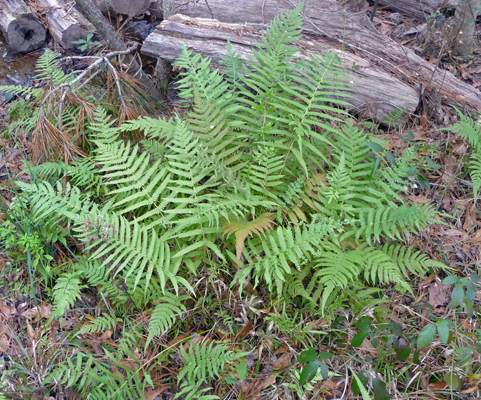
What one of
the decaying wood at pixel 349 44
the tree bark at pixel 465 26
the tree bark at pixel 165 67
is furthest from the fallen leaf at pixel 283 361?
the tree bark at pixel 465 26

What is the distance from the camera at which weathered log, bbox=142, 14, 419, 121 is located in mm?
3514

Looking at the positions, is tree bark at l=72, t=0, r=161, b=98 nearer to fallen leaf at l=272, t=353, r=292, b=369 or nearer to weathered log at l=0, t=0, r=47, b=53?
weathered log at l=0, t=0, r=47, b=53

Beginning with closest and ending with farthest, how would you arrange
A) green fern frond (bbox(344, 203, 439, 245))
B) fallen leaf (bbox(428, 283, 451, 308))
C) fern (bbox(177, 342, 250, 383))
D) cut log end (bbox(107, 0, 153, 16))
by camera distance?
fern (bbox(177, 342, 250, 383))
green fern frond (bbox(344, 203, 439, 245))
fallen leaf (bbox(428, 283, 451, 308))
cut log end (bbox(107, 0, 153, 16))

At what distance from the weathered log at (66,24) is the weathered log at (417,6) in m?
4.22

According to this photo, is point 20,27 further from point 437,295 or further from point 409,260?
point 437,295

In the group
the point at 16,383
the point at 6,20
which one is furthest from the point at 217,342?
the point at 6,20

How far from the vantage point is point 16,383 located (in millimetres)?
2162

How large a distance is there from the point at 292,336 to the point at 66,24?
193 inches

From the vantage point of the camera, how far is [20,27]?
4.88m

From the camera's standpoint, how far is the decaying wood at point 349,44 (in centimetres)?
353

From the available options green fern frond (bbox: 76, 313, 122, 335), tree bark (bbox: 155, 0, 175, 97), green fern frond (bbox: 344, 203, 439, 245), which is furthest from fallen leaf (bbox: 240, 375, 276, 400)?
tree bark (bbox: 155, 0, 175, 97)

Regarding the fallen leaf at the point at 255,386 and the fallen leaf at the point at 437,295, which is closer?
the fallen leaf at the point at 255,386

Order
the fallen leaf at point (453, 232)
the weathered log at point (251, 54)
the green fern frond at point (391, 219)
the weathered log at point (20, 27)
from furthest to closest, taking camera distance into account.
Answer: the weathered log at point (20, 27) < the weathered log at point (251, 54) < the fallen leaf at point (453, 232) < the green fern frond at point (391, 219)

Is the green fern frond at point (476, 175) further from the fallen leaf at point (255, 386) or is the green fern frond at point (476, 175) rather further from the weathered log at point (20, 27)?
the weathered log at point (20, 27)
